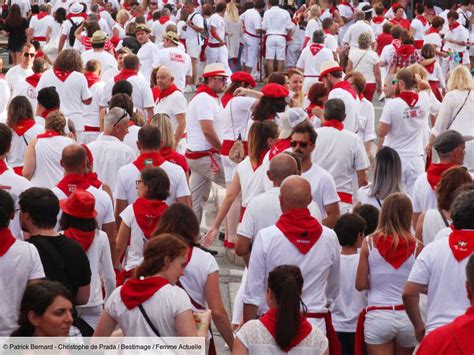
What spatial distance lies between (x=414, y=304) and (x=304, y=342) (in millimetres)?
1153

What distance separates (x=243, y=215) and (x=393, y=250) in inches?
46.7

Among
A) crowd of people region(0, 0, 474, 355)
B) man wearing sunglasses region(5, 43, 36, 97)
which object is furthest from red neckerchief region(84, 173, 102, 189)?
man wearing sunglasses region(5, 43, 36, 97)

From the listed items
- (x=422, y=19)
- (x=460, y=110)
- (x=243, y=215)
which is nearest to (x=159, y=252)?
(x=243, y=215)

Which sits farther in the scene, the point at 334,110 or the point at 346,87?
the point at 346,87

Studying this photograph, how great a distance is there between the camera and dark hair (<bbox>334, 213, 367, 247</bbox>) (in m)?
7.25

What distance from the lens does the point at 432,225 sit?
23.4 ft

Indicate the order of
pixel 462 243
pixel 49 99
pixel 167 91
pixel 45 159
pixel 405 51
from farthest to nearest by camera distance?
1. pixel 405 51
2. pixel 167 91
3. pixel 49 99
4. pixel 45 159
5. pixel 462 243

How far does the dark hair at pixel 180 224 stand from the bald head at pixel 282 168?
106 centimetres

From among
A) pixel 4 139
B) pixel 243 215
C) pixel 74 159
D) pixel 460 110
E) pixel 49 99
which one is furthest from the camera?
pixel 460 110

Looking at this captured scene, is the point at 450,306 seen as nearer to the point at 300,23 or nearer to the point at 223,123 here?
the point at 223,123

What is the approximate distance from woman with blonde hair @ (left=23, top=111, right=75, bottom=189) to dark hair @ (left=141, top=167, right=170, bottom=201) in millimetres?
1881

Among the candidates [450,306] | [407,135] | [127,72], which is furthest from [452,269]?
[127,72]

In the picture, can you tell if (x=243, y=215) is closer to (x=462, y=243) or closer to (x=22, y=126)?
(x=462, y=243)

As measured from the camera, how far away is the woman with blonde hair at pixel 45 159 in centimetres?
917
